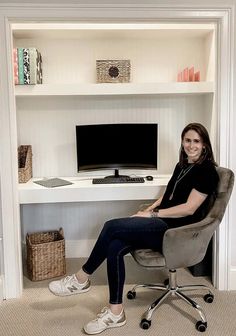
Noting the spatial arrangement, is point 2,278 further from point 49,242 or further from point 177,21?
point 177,21

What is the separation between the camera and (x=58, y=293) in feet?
8.86

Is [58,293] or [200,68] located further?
[200,68]

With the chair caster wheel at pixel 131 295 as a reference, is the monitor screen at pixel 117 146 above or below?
above

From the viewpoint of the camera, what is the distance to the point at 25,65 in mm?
2949

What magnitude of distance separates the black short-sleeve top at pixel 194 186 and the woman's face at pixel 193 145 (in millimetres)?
66

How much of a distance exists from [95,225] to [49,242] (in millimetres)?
606

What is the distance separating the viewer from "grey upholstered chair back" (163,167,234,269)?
88.1 inches

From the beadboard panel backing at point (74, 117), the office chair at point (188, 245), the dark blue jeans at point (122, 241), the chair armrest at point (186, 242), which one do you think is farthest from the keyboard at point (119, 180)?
the chair armrest at point (186, 242)

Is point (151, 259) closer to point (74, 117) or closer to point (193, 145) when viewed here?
point (193, 145)

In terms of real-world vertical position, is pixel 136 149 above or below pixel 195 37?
below

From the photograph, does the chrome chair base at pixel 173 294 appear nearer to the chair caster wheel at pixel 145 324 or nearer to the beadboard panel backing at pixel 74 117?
the chair caster wheel at pixel 145 324

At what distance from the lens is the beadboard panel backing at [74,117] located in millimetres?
3430

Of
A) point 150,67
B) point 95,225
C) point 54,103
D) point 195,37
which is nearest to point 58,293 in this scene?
point 95,225

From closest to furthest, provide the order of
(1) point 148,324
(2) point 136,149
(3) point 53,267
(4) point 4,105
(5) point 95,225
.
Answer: (1) point 148,324 < (4) point 4,105 < (3) point 53,267 < (2) point 136,149 < (5) point 95,225
